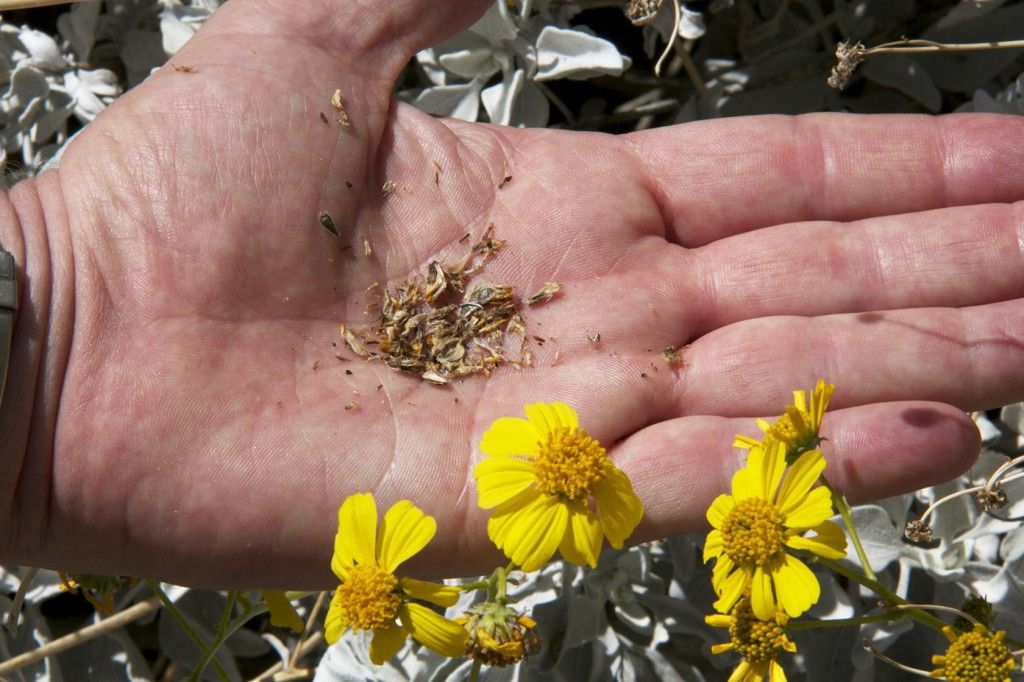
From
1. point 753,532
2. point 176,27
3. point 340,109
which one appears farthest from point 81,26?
point 753,532

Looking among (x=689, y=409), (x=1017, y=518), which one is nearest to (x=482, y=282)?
(x=689, y=409)

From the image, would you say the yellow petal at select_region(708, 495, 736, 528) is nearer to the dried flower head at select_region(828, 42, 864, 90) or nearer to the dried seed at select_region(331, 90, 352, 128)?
the dried flower head at select_region(828, 42, 864, 90)

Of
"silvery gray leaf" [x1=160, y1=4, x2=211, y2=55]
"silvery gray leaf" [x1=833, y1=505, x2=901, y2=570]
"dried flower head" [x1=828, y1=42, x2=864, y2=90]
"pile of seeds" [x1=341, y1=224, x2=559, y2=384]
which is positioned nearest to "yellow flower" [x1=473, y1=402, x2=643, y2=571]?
"pile of seeds" [x1=341, y1=224, x2=559, y2=384]

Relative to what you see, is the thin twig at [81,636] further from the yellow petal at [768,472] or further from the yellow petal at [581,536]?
the yellow petal at [768,472]

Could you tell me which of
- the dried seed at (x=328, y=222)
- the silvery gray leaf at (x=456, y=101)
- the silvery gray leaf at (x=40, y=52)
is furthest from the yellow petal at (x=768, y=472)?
the silvery gray leaf at (x=40, y=52)

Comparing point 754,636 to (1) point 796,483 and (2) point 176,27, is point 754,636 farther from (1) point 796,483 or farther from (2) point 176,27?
(2) point 176,27
